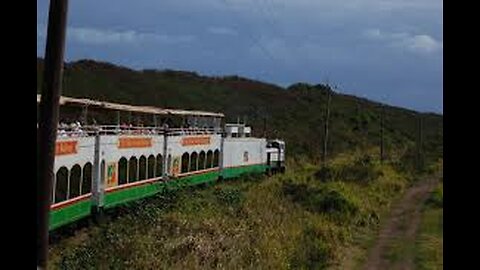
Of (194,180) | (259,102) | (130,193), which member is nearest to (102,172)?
(130,193)

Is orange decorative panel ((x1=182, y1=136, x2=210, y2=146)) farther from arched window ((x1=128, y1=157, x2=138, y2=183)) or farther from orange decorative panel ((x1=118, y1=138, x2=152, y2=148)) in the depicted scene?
arched window ((x1=128, y1=157, x2=138, y2=183))

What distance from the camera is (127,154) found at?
953 inches

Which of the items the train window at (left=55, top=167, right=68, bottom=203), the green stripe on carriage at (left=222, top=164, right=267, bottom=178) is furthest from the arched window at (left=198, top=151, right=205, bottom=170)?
the train window at (left=55, top=167, right=68, bottom=203)

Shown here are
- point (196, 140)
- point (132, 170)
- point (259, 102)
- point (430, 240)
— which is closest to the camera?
point (430, 240)

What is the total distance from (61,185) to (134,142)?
6.81 meters

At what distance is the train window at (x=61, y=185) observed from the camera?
17.7 meters

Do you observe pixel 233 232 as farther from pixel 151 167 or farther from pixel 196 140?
pixel 196 140

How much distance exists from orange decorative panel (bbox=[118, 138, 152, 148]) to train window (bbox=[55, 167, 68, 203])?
4845 mm

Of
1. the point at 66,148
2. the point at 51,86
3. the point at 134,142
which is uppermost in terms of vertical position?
the point at 51,86

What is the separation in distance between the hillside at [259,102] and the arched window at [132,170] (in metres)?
44.1

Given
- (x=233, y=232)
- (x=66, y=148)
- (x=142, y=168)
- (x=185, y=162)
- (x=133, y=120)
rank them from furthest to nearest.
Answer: (x=185, y=162)
(x=133, y=120)
(x=142, y=168)
(x=233, y=232)
(x=66, y=148)

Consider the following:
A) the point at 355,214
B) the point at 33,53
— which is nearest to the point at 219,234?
the point at 355,214

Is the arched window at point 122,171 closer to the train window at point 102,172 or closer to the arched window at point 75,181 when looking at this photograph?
the train window at point 102,172
